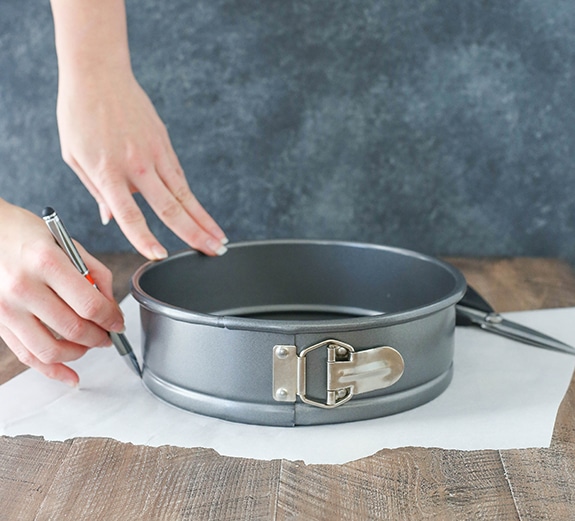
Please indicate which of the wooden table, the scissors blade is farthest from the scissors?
the wooden table

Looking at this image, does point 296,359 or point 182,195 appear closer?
point 296,359

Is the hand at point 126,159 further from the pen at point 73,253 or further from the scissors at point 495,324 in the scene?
the scissors at point 495,324

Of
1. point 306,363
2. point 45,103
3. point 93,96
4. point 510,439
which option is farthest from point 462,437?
point 45,103

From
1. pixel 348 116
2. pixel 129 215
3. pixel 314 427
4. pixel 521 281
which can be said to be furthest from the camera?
pixel 348 116

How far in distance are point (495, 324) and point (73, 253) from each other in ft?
1.92

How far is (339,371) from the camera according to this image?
74cm

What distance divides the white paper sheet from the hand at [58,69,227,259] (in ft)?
0.61

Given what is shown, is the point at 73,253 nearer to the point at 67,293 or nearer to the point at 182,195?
the point at 67,293

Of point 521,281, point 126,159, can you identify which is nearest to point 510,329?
point 521,281

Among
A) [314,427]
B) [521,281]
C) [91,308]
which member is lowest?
[521,281]

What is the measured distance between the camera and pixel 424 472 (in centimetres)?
70

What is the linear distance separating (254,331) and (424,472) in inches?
8.0

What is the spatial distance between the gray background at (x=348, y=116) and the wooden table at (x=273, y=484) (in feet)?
2.51

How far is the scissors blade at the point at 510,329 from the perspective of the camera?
1.01m
